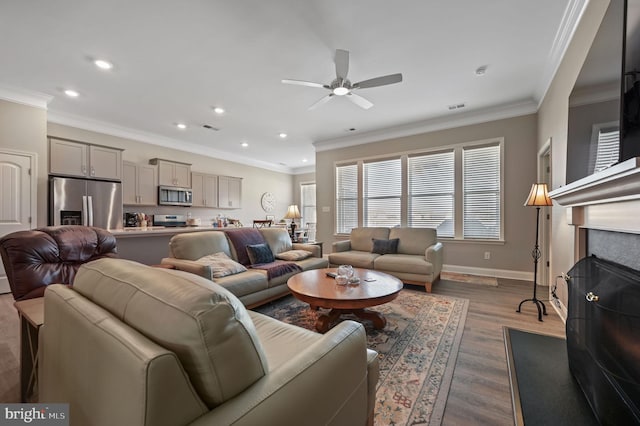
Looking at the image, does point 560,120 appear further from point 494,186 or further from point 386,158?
point 386,158

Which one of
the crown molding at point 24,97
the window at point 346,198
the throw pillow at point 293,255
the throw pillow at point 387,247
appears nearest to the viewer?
the crown molding at point 24,97

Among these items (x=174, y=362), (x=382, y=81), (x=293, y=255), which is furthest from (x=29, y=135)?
(x=174, y=362)

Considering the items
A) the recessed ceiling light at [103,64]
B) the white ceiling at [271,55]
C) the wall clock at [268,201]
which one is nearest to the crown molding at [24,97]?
the white ceiling at [271,55]

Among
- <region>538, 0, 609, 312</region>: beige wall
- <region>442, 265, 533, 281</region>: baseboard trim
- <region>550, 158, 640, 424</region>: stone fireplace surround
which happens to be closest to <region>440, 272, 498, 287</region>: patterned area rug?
<region>442, 265, 533, 281</region>: baseboard trim

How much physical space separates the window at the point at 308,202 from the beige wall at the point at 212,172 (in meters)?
0.47

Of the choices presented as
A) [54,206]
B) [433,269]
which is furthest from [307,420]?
[54,206]

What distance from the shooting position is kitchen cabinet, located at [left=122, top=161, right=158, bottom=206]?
5.03 meters

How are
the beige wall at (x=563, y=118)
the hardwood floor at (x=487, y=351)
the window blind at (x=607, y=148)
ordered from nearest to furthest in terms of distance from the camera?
1. the window blind at (x=607, y=148)
2. the hardwood floor at (x=487, y=351)
3. the beige wall at (x=563, y=118)

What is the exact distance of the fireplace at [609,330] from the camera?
1150 mm

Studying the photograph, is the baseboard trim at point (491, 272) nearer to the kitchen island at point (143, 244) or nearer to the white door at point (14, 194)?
the kitchen island at point (143, 244)

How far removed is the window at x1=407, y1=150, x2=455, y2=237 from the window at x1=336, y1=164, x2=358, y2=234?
1221mm

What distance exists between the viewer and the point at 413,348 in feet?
6.97

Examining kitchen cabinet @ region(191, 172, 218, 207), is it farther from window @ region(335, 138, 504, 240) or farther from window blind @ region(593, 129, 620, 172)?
window blind @ region(593, 129, 620, 172)

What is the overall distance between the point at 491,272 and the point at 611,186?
3706 mm
